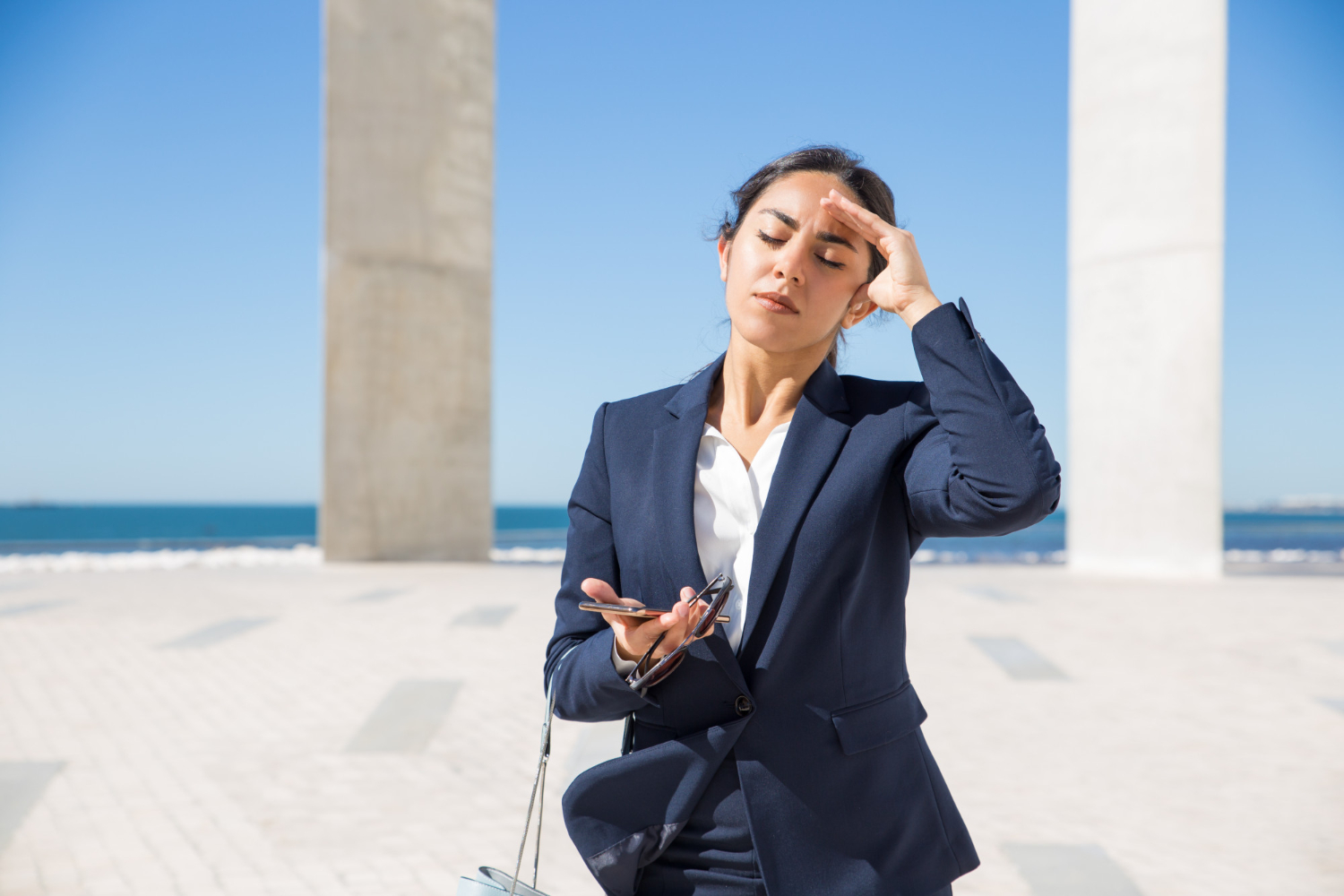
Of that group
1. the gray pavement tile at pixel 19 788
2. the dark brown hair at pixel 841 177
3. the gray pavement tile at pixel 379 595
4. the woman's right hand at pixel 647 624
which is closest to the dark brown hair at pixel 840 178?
the dark brown hair at pixel 841 177

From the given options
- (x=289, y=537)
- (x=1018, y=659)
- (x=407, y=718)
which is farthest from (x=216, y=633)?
(x=289, y=537)

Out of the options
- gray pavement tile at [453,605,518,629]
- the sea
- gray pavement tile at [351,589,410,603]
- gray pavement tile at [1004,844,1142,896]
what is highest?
gray pavement tile at [1004,844,1142,896]

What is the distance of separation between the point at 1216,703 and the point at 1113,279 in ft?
34.6

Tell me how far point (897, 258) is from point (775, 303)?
7.7 inches

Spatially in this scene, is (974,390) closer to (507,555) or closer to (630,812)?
(630,812)

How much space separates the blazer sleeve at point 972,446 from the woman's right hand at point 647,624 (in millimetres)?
385

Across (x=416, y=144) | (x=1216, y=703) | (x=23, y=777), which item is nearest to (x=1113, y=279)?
(x=1216, y=703)

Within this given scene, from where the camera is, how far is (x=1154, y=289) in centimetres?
1580

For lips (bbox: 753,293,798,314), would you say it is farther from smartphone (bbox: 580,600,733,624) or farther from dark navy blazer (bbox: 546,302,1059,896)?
smartphone (bbox: 580,600,733,624)

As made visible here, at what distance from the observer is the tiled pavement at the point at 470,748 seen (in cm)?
424

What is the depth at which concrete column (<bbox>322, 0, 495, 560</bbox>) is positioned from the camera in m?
17.4

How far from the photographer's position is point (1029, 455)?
4.72 ft

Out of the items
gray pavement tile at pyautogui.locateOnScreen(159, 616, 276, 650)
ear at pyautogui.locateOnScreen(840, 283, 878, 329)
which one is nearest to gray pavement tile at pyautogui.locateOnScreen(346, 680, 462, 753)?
gray pavement tile at pyautogui.locateOnScreen(159, 616, 276, 650)

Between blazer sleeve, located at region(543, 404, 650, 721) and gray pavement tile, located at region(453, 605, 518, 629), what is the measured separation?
8752 mm
